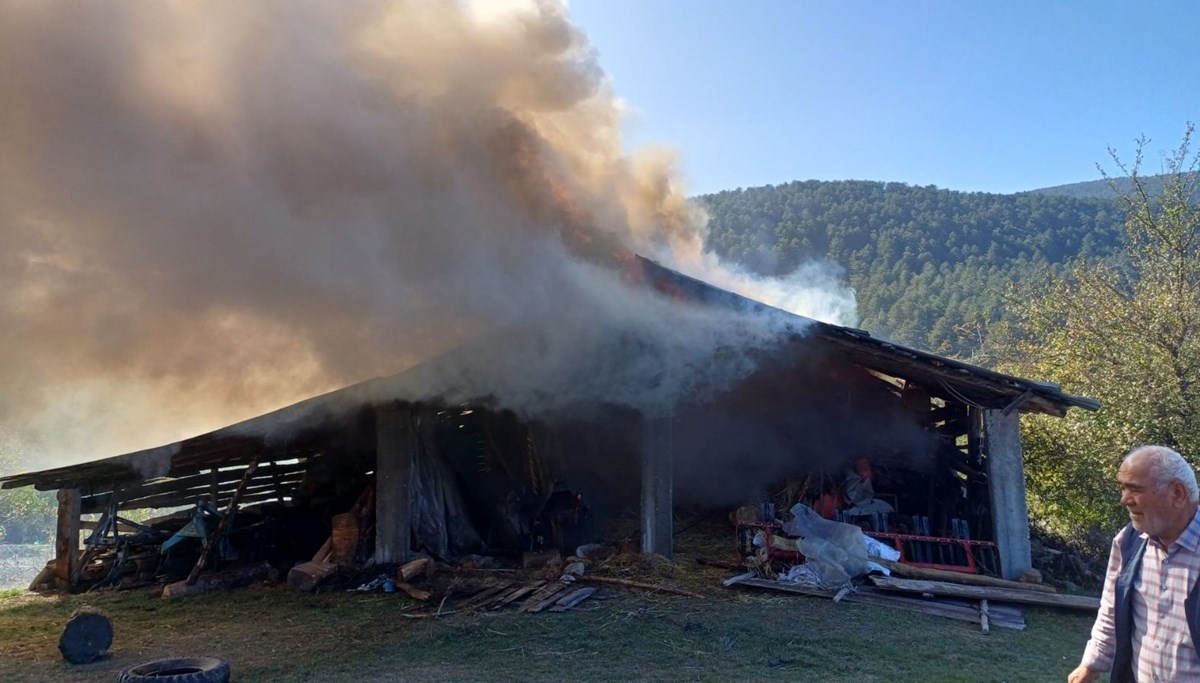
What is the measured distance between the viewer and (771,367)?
12.7 m

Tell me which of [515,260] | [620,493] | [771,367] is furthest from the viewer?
[620,493]

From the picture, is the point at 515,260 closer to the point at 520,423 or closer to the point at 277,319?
the point at 277,319

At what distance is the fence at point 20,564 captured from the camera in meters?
16.3

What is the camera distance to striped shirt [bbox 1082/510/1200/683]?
9.62 ft

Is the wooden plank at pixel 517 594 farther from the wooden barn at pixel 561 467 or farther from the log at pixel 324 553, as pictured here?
the log at pixel 324 553

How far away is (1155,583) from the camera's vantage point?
3.07 m

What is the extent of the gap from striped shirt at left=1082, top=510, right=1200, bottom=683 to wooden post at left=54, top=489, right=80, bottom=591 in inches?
493

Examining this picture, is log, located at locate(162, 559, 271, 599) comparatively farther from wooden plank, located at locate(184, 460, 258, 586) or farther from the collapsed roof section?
the collapsed roof section

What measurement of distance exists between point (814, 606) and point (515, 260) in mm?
5175

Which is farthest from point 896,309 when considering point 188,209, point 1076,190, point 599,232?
point 1076,190

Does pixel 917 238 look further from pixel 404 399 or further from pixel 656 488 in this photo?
pixel 404 399

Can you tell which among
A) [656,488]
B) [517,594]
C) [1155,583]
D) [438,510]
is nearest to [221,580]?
[438,510]

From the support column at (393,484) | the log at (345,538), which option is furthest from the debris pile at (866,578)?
the log at (345,538)

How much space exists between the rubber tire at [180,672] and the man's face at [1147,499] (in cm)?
560
